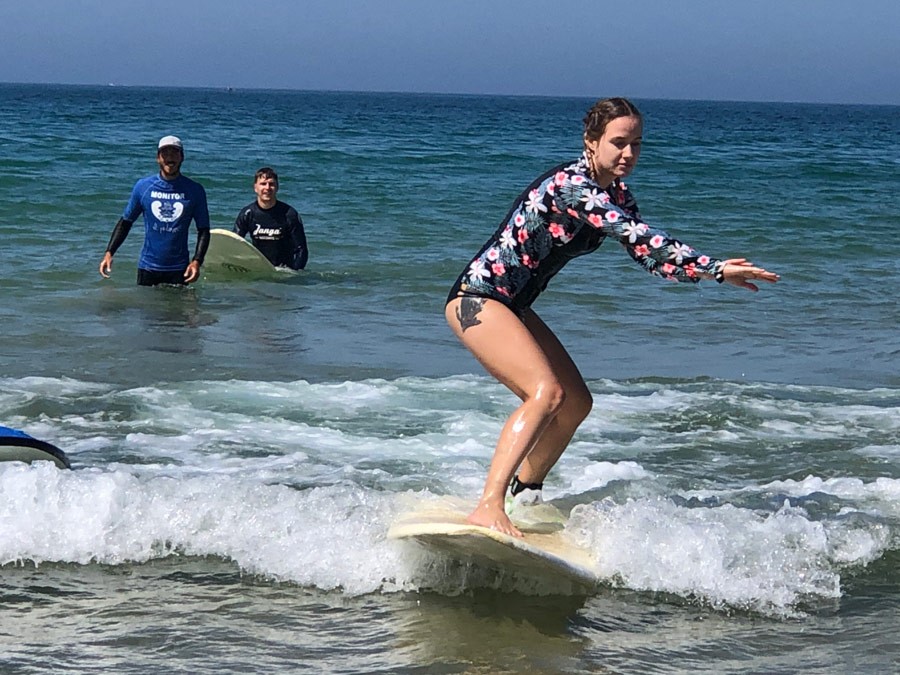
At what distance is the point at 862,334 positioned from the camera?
11.1m

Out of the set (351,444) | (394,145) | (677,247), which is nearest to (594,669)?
(677,247)

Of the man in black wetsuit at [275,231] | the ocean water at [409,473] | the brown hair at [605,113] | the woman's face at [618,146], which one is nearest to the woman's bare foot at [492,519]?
the ocean water at [409,473]

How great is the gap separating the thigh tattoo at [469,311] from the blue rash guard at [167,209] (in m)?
6.39

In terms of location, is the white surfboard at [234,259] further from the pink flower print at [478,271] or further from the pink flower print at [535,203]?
the pink flower print at [535,203]

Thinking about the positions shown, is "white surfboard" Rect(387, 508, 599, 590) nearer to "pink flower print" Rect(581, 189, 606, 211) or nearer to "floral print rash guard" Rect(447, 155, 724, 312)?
"floral print rash guard" Rect(447, 155, 724, 312)

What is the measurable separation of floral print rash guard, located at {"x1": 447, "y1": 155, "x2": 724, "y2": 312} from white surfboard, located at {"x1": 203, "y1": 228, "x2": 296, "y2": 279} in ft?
26.8

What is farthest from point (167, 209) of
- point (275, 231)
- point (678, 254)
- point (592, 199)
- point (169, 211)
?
point (678, 254)

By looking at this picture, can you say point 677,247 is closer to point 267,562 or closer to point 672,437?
point 267,562

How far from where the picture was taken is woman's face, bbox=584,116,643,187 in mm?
4672

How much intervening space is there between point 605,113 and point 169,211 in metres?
6.99

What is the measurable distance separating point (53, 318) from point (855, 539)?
7572mm

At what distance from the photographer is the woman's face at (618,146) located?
467 cm

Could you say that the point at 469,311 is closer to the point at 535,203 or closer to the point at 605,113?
the point at 535,203

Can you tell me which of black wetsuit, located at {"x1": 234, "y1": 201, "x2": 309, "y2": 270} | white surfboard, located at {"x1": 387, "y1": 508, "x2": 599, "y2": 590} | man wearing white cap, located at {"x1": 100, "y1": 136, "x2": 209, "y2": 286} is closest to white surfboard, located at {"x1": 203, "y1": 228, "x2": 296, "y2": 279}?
black wetsuit, located at {"x1": 234, "y1": 201, "x2": 309, "y2": 270}
